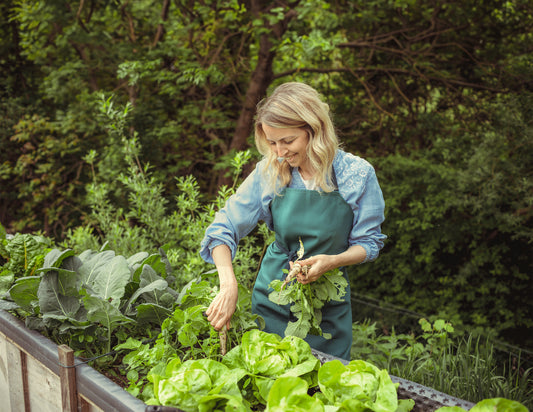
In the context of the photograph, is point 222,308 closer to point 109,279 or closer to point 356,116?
point 109,279

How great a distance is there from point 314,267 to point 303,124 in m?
0.54

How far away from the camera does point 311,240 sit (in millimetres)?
1743

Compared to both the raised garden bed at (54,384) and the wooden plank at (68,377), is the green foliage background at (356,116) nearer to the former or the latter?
the raised garden bed at (54,384)

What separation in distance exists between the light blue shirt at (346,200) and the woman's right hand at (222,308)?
285 mm

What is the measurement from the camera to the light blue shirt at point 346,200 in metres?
1.68

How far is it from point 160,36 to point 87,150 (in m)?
1.89

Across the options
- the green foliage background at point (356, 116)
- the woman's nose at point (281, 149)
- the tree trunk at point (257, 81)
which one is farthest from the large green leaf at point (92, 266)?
the tree trunk at point (257, 81)

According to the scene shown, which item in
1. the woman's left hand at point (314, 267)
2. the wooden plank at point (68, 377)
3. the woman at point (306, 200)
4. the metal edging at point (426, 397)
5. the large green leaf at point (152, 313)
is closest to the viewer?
the metal edging at point (426, 397)

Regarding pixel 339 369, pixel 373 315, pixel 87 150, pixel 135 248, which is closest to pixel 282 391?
pixel 339 369

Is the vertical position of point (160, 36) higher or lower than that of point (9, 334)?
higher

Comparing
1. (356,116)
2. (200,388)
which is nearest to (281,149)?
(200,388)

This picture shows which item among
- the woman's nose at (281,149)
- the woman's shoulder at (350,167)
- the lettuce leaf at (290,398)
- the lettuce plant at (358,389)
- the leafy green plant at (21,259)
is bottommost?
the leafy green plant at (21,259)

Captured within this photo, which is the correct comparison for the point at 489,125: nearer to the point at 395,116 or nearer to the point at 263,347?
the point at 395,116

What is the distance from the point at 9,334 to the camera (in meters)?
1.63
